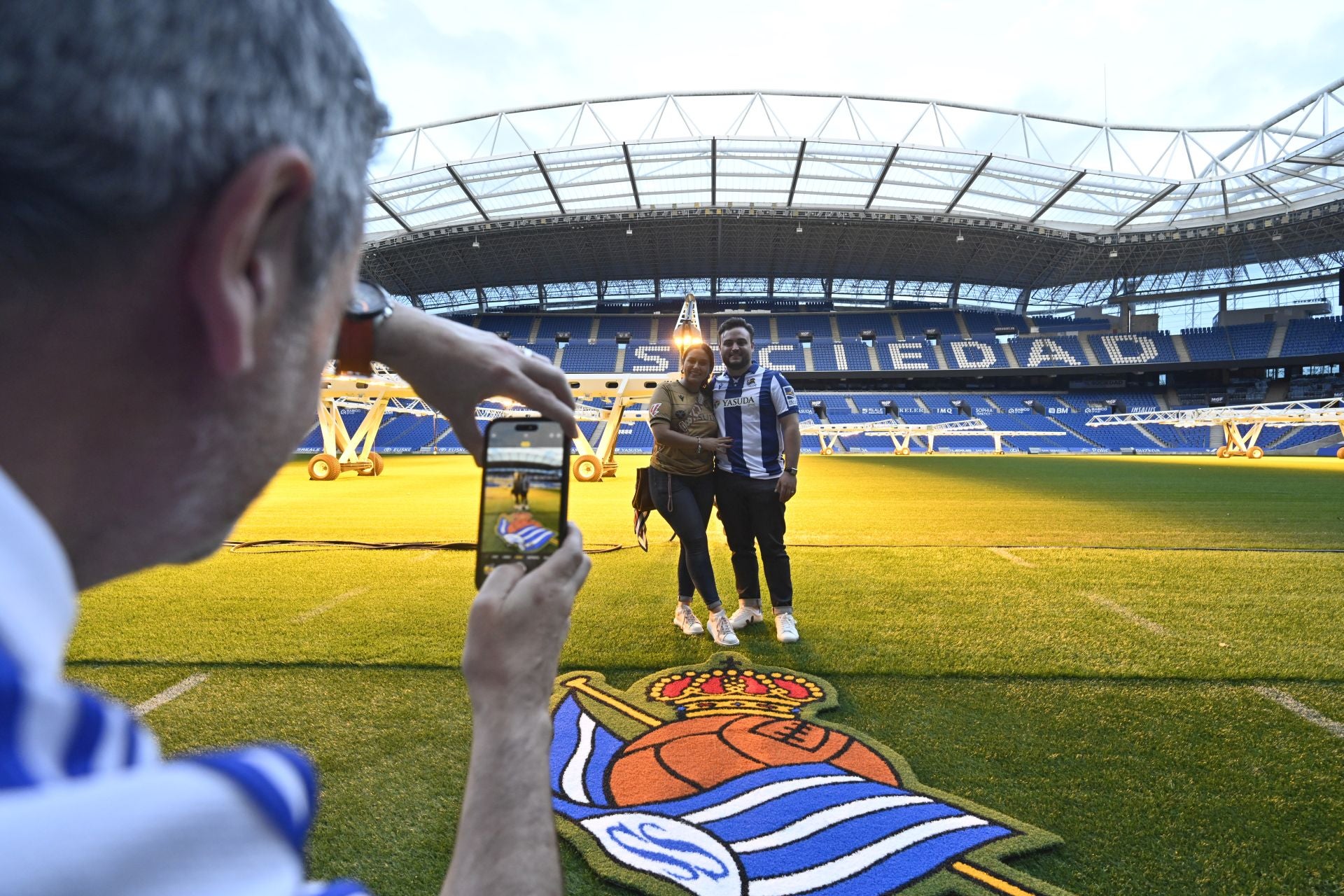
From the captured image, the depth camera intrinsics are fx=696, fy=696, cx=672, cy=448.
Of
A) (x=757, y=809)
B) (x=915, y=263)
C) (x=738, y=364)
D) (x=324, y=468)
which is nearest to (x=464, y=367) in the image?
(x=757, y=809)

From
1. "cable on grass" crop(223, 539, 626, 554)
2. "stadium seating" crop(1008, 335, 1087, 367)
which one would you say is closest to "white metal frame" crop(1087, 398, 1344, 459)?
"stadium seating" crop(1008, 335, 1087, 367)

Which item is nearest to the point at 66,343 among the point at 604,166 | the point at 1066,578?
the point at 1066,578

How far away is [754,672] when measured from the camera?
10.9 ft

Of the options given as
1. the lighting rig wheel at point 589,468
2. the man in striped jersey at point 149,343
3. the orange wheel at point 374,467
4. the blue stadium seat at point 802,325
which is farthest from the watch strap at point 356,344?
the blue stadium seat at point 802,325

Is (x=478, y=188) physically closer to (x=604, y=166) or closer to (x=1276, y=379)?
(x=604, y=166)

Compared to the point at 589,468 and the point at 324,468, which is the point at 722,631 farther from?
the point at 324,468

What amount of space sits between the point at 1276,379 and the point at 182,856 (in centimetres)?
5809

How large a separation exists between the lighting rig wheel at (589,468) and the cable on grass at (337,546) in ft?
25.1

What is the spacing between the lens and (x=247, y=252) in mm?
458

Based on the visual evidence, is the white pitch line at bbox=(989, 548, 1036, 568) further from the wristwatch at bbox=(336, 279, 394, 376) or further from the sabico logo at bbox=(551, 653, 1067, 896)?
the wristwatch at bbox=(336, 279, 394, 376)

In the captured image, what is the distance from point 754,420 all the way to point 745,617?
120cm

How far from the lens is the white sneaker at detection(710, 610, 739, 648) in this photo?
150 inches

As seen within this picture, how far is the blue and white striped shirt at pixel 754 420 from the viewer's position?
14.1 feet

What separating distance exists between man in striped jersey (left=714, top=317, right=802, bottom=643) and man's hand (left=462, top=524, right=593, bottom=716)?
11.1ft
